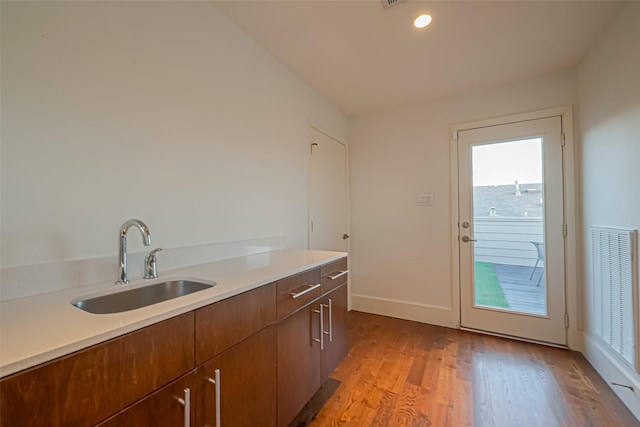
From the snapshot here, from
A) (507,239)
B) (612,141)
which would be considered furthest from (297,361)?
(612,141)

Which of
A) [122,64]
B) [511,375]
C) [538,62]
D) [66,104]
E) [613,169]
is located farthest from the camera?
[538,62]

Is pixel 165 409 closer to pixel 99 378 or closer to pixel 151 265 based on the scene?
pixel 99 378

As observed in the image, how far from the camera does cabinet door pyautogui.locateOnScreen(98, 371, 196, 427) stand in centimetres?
70

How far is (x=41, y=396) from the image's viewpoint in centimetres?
56

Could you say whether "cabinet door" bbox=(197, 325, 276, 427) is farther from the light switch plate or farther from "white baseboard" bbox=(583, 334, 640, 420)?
the light switch plate

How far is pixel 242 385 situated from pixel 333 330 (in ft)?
2.57

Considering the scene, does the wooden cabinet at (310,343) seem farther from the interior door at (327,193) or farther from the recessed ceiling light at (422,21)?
the recessed ceiling light at (422,21)

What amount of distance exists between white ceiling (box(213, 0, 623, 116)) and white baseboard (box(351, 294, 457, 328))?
2329 millimetres

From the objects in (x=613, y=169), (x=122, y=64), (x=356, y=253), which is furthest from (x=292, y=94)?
(x=613, y=169)

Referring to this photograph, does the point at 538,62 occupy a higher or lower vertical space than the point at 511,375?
higher

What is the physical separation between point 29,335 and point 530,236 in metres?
3.28

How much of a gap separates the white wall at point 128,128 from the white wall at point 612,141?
7.61 ft

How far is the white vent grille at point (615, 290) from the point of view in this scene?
1601mm

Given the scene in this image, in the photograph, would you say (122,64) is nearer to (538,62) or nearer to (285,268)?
(285,268)
